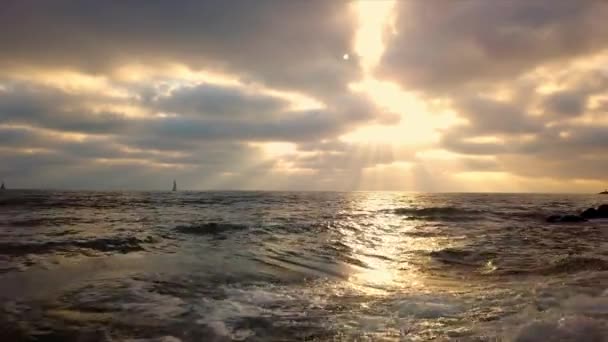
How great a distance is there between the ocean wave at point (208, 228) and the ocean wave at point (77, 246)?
13.5ft

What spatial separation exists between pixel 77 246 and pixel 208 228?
7969mm

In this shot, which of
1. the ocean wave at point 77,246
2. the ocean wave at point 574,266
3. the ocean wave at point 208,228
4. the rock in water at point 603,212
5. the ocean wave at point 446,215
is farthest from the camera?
the rock in water at point 603,212

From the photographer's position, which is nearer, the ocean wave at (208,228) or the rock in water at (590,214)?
the ocean wave at (208,228)

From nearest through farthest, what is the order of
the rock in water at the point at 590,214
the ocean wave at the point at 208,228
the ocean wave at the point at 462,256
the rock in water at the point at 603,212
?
the ocean wave at the point at 462,256
the ocean wave at the point at 208,228
the rock in water at the point at 590,214
the rock in water at the point at 603,212

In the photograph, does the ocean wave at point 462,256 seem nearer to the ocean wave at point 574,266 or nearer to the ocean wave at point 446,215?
the ocean wave at point 574,266

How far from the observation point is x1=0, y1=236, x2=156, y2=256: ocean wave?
14.1 metres

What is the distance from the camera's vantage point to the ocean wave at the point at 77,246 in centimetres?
1413

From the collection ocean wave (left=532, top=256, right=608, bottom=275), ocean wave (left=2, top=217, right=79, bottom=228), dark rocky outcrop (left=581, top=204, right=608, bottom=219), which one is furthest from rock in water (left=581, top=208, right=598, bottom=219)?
ocean wave (left=2, top=217, right=79, bottom=228)

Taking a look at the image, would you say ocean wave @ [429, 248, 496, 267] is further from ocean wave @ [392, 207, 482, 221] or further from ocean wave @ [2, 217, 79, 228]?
ocean wave @ [392, 207, 482, 221]

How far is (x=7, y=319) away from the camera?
6980 millimetres

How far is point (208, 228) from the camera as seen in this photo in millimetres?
22797

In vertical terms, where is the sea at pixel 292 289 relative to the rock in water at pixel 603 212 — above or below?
below

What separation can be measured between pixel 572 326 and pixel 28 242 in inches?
661

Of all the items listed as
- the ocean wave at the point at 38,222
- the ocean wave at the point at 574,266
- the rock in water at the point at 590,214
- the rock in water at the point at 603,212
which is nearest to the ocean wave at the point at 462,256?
the ocean wave at the point at 574,266
